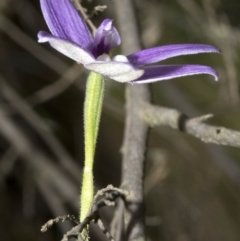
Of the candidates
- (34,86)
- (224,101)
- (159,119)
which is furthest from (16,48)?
(159,119)

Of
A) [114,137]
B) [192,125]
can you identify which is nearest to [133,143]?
[192,125]

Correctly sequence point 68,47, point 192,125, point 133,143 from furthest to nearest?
point 133,143 < point 192,125 < point 68,47

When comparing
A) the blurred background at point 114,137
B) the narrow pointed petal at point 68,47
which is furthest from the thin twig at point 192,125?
the blurred background at point 114,137

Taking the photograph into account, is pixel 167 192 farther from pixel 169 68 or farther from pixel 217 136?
pixel 169 68

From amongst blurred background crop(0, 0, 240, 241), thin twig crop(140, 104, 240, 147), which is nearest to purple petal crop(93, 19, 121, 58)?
thin twig crop(140, 104, 240, 147)

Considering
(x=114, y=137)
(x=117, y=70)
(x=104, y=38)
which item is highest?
(x=114, y=137)

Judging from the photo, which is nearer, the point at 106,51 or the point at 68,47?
the point at 68,47

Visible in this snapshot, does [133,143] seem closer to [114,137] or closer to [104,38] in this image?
[104,38]
